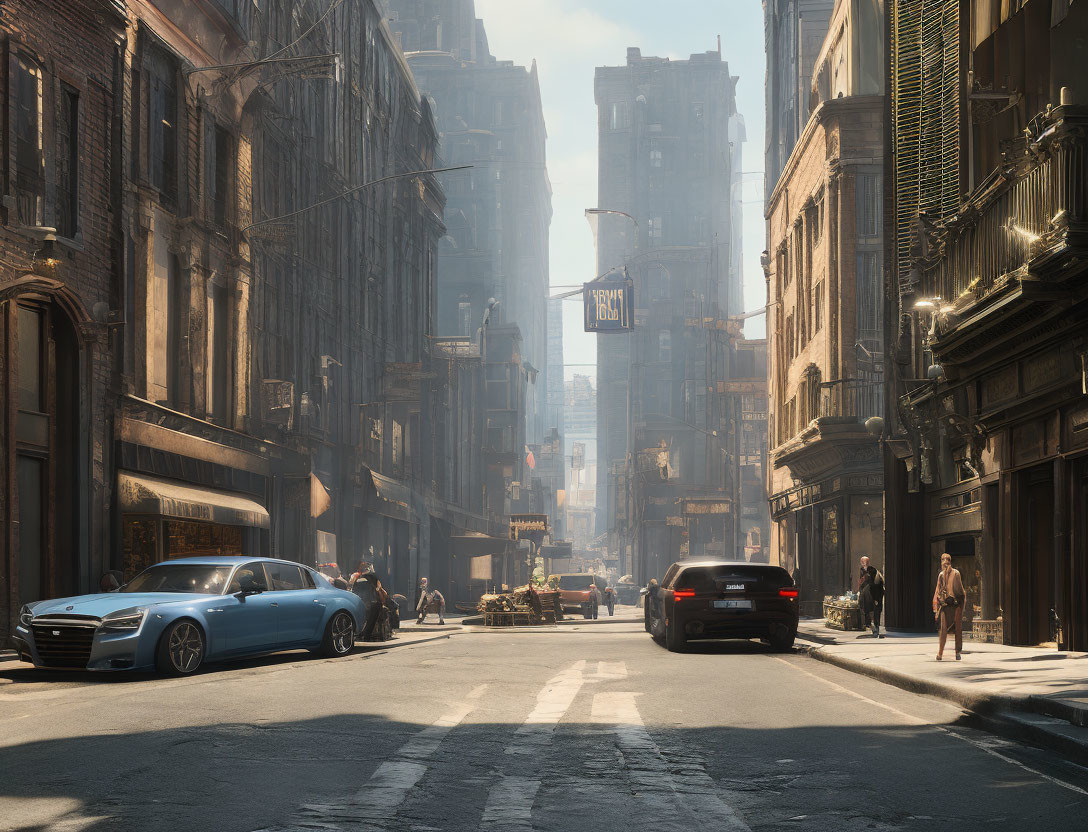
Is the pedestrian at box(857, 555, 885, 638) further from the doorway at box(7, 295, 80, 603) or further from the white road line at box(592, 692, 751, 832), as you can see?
the white road line at box(592, 692, 751, 832)

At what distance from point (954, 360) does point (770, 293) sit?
33.5m

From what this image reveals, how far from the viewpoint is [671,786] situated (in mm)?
7738

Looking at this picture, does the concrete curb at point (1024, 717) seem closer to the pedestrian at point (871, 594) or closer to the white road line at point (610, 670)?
the white road line at point (610, 670)

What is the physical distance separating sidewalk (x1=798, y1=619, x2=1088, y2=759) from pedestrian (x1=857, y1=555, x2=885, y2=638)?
2.63 ft

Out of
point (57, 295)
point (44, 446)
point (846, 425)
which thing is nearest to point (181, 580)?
point (44, 446)

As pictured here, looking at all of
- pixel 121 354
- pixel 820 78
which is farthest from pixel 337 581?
pixel 820 78

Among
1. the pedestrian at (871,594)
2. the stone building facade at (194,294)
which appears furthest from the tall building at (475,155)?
the pedestrian at (871,594)

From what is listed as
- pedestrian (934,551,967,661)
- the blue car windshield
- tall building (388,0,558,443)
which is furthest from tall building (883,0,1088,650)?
tall building (388,0,558,443)

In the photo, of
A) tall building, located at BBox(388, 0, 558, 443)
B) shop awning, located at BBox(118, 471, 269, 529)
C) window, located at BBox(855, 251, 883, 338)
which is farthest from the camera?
tall building, located at BBox(388, 0, 558, 443)

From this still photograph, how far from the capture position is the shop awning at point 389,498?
47888mm

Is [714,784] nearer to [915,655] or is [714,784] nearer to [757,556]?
[915,655]

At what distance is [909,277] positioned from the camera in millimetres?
26469

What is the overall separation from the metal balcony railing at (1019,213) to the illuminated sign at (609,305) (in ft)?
250

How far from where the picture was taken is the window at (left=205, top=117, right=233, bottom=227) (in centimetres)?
3219
